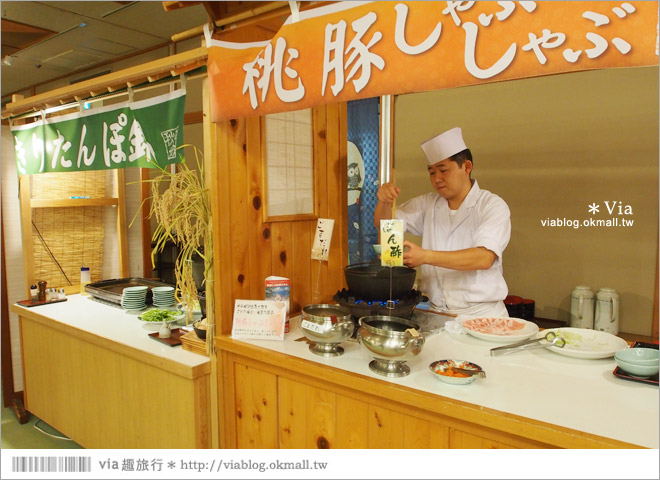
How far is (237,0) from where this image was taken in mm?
2041

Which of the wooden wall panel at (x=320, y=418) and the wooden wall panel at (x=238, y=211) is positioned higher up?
the wooden wall panel at (x=238, y=211)

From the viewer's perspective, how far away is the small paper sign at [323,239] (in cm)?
234

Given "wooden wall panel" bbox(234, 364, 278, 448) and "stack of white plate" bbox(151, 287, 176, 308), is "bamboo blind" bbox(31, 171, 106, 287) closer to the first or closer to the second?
"stack of white plate" bbox(151, 287, 176, 308)

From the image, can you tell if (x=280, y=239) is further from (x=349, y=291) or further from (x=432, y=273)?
(x=432, y=273)

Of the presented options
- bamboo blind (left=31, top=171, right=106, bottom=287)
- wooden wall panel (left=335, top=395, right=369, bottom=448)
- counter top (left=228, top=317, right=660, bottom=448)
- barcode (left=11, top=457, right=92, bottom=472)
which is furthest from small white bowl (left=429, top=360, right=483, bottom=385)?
bamboo blind (left=31, top=171, right=106, bottom=287)

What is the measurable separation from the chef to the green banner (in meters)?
1.24

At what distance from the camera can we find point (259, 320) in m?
2.09

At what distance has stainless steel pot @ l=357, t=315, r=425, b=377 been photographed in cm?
158

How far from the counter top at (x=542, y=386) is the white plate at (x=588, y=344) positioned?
0.03m

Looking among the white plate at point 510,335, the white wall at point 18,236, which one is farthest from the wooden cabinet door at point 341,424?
the white wall at point 18,236

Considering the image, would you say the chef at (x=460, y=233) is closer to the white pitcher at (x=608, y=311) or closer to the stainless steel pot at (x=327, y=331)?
the stainless steel pot at (x=327, y=331)

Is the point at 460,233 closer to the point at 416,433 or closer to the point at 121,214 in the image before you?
the point at 416,433

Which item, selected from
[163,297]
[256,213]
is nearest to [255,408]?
[256,213]

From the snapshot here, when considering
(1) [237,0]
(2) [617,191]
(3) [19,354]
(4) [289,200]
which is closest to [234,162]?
(4) [289,200]
